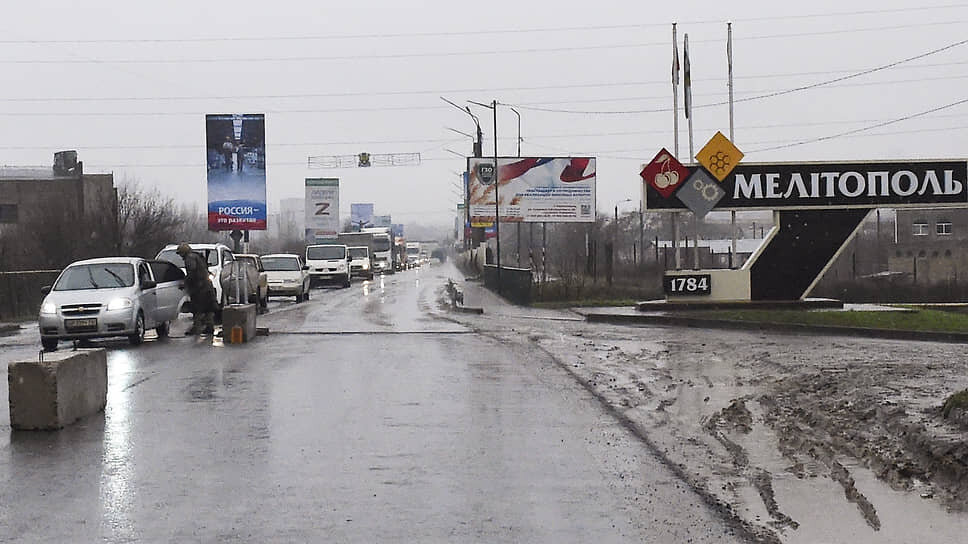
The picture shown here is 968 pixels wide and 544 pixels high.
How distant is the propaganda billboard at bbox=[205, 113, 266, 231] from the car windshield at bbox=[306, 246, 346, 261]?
15.3 meters

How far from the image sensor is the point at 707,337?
945 inches

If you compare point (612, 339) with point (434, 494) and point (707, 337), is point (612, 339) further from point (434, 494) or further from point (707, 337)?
point (434, 494)

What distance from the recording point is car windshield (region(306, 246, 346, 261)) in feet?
196

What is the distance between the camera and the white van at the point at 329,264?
59.2 meters

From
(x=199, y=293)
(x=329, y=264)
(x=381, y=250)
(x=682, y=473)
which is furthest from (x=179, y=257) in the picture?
(x=381, y=250)

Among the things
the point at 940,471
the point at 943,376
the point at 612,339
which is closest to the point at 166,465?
the point at 940,471

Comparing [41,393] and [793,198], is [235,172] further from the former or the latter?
[41,393]

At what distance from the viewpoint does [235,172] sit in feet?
145

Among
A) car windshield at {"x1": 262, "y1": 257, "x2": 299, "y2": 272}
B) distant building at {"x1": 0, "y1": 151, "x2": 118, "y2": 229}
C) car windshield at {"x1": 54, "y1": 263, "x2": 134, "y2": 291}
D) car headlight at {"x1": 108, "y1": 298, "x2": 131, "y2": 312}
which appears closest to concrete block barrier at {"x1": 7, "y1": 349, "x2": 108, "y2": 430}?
car headlight at {"x1": 108, "y1": 298, "x2": 131, "y2": 312}

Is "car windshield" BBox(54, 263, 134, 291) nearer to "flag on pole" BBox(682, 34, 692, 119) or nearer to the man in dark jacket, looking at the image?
the man in dark jacket

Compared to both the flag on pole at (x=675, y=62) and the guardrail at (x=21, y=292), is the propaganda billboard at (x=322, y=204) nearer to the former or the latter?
the guardrail at (x=21, y=292)

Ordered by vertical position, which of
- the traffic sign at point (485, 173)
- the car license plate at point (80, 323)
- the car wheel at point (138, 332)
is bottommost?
the car wheel at point (138, 332)

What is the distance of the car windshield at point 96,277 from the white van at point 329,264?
117 feet

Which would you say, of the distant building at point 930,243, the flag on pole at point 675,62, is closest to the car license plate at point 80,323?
the flag on pole at point 675,62
